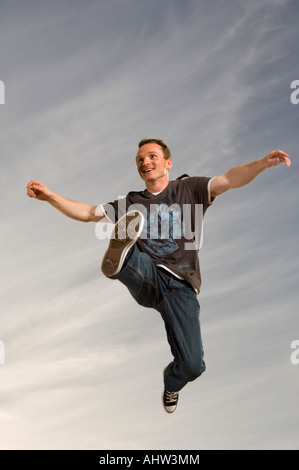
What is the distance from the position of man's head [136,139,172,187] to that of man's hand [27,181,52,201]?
1.58 metres

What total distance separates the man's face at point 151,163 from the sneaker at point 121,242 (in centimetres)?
154

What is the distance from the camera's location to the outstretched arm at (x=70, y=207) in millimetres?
8711

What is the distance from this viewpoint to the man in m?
7.99

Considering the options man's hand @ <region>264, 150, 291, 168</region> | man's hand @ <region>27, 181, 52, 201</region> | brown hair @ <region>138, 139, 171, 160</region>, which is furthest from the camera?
brown hair @ <region>138, 139, 171, 160</region>

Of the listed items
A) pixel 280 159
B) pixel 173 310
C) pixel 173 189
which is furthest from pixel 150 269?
pixel 280 159

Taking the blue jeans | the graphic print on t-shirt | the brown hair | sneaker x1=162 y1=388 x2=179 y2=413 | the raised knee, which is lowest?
sneaker x1=162 y1=388 x2=179 y2=413

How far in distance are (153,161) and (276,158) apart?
6.57 ft

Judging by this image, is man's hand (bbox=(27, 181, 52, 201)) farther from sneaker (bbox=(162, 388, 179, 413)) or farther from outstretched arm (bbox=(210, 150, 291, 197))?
sneaker (bbox=(162, 388, 179, 413))

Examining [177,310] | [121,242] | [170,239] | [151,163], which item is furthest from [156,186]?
[177,310]

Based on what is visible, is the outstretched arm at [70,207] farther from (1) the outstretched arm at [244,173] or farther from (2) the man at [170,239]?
(1) the outstretched arm at [244,173]

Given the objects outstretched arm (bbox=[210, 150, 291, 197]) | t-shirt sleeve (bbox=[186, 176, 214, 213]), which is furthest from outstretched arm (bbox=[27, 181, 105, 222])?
outstretched arm (bbox=[210, 150, 291, 197])

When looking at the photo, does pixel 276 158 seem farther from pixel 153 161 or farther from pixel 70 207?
pixel 70 207

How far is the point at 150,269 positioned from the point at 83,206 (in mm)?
2003

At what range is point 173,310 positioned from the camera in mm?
8109
